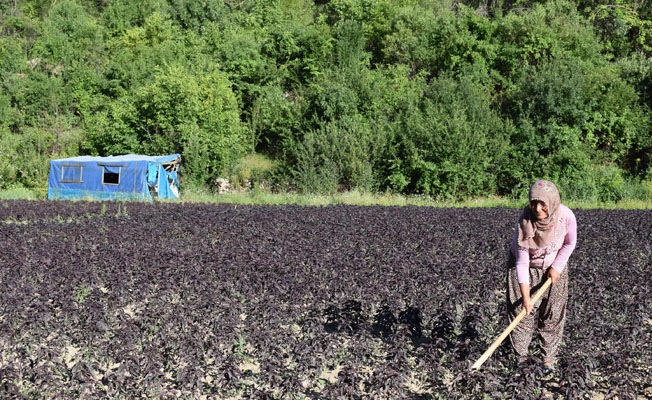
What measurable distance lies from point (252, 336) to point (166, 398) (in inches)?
55.8

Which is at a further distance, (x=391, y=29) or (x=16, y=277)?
(x=391, y=29)

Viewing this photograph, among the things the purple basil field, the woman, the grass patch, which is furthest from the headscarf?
the grass patch

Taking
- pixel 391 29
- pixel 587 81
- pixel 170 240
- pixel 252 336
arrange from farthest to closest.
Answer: pixel 391 29
pixel 587 81
pixel 170 240
pixel 252 336

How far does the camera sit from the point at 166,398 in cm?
498

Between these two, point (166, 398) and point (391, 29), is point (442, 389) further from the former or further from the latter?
point (391, 29)

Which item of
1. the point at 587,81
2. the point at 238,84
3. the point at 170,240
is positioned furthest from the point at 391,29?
the point at 170,240

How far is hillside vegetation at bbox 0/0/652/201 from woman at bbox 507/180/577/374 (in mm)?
23411

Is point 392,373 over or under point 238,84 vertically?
under

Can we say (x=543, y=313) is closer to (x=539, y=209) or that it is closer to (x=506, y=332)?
(x=506, y=332)

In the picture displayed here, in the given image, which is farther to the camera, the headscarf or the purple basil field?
the headscarf

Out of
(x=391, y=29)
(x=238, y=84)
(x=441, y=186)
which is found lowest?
(x=441, y=186)

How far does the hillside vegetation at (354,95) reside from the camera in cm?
3147

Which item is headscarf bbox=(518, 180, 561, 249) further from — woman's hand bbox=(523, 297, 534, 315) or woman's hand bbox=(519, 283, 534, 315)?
woman's hand bbox=(523, 297, 534, 315)

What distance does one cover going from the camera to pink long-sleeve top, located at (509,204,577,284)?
5559 millimetres
